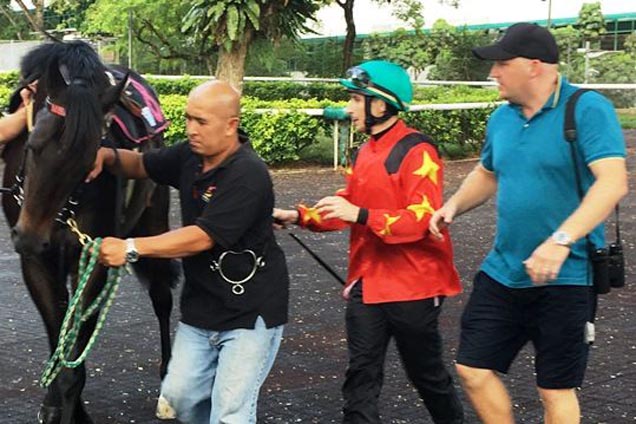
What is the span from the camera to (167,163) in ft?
15.3

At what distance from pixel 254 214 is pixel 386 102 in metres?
0.96

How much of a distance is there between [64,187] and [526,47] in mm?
1977

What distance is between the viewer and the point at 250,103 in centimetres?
1867

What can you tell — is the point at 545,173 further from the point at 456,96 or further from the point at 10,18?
the point at 10,18

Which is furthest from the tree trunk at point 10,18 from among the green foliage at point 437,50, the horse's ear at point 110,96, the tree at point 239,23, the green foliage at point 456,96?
the horse's ear at point 110,96

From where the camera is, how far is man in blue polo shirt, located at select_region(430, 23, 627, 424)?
421 centimetres

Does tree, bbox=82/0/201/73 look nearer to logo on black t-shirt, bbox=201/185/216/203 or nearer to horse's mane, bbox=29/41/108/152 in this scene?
horse's mane, bbox=29/41/108/152

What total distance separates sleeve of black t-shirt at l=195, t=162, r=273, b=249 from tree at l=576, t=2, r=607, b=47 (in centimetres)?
3956

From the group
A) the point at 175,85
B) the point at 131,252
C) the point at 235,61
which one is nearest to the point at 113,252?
the point at 131,252

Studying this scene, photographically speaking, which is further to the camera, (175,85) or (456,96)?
(175,85)

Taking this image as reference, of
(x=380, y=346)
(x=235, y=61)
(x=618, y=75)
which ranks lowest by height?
(x=618, y=75)

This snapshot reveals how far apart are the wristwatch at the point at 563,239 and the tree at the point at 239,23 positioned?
60.1ft

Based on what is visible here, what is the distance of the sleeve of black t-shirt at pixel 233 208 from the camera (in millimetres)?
4195

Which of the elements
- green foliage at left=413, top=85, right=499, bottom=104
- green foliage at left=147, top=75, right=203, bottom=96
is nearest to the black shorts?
green foliage at left=413, top=85, right=499, bottom=104
